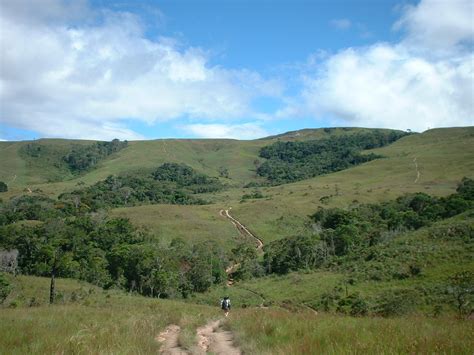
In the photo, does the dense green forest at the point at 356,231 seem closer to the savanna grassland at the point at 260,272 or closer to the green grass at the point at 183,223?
the savanna grassland at the point at 260,272

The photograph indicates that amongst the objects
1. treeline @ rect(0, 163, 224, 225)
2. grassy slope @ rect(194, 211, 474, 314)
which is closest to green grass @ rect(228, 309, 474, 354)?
grassy slope @ rect(194, 211, 474, 314)

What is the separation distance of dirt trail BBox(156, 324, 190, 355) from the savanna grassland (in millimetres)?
294

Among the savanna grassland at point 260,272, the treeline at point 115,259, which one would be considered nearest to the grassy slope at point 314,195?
the savanna grassland at point 260,272

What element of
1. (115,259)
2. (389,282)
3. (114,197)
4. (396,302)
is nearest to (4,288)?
(115,259)

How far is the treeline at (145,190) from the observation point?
121062 millimetres

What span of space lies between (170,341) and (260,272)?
185ft

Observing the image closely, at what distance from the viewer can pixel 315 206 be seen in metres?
106

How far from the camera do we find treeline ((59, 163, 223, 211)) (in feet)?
397

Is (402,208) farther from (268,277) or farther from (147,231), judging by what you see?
(147,231)

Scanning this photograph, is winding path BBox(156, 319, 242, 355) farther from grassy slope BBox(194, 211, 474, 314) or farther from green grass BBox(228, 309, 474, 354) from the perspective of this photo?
grassy slope BBox(194, 211, 474, 314)

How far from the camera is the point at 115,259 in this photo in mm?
62312

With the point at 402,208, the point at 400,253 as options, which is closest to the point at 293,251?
the point at 400,253

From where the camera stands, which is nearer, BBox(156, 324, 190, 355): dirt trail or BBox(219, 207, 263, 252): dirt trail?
BBox(156, 324, 190, 355): dirt trail

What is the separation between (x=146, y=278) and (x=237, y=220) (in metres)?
41.2
